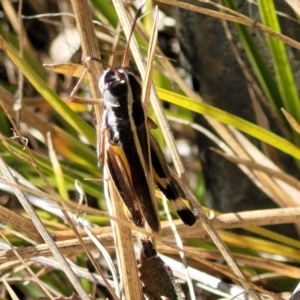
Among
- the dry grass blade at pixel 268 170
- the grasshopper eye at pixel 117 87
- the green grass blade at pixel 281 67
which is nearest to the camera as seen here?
the grasshopper eye at pixel 117 87

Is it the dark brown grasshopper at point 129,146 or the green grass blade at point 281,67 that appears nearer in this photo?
the dark brown grasshopper at point 129,146

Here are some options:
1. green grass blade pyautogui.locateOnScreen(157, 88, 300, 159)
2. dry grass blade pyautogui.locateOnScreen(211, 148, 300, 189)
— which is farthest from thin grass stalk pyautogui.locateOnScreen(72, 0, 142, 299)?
dry grass blade pyautogui.locateOnScreen(211, 148, 300, 189)

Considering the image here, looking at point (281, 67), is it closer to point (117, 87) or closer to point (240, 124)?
point (240, 124)

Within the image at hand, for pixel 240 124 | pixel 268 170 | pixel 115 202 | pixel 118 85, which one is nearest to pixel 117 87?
pixel 118 85

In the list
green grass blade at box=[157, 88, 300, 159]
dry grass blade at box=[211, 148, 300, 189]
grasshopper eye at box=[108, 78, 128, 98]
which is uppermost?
grasshopper eye at box=[108, 78, 128, 98]

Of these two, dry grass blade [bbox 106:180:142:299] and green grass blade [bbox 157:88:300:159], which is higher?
green grass blade [bbox 157:88:300:159]

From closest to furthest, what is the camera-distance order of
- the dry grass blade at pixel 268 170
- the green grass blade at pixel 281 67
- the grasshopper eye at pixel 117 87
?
the grasshopper eye at pixel 117 87
the green grass blade at pixel 281 67
the dry grass blade at pixel 268 170

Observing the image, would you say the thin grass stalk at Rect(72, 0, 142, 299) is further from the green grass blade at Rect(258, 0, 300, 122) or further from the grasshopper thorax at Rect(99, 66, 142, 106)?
the green grass blade at Rect(258, 0, 300, 122)

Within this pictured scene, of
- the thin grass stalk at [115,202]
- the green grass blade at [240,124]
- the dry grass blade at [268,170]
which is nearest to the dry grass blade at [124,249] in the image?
the thin grass stalk at [115,202]

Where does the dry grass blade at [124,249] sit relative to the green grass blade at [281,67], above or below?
below

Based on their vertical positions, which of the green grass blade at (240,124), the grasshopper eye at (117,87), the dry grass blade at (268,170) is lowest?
the dry grass blade at (268,170)

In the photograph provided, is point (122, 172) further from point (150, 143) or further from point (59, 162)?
point (59, 162)

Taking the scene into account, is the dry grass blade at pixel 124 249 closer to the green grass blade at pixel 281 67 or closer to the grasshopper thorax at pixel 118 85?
the grasshopper thorax at pixel 118 85
